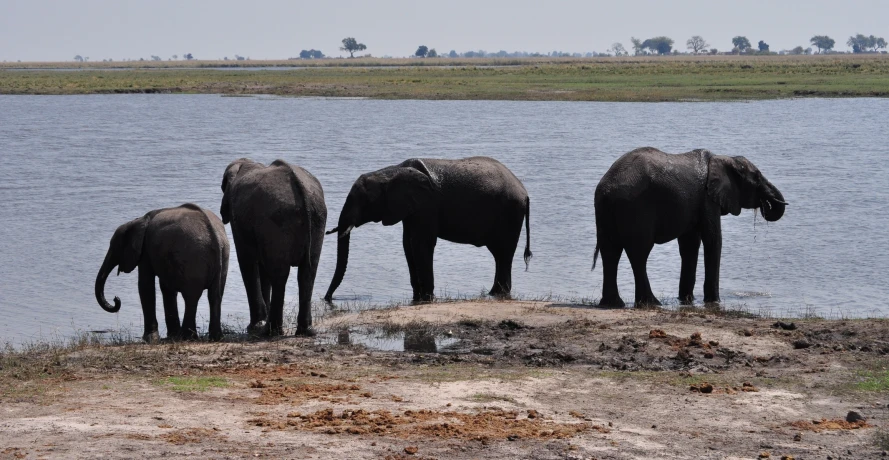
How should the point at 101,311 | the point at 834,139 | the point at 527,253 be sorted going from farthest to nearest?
the point at 834,139
the point at 527,253
the point at 101,311

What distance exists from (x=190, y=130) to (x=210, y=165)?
1502 centimetres

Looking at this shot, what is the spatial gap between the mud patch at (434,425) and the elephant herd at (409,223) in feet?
14.2

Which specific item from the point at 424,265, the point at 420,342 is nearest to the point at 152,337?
the point at 420,342

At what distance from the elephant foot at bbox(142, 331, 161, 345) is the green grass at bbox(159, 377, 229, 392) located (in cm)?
283

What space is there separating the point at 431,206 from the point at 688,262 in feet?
12.1

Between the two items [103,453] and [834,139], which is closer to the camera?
[103,453]

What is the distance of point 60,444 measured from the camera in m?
8.18

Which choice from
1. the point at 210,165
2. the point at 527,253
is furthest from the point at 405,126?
the point at 527,253

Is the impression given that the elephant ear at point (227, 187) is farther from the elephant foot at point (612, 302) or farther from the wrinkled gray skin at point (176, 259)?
the elephant foot at point (612, 302)

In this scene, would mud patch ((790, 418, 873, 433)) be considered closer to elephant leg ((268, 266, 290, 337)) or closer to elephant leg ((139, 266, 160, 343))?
elephant leg ((268, 266, 290, 337))

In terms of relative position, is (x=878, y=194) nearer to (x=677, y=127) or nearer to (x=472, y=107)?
(x=677, y=127)

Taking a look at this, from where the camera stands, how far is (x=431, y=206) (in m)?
16.7

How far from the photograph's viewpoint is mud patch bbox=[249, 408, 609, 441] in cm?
871

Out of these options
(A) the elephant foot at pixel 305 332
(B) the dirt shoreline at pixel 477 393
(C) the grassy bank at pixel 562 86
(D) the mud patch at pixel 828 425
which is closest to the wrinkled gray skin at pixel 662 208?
(B) the dirt shoreline at pixel 477 393
